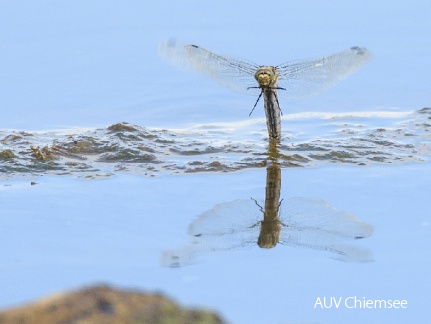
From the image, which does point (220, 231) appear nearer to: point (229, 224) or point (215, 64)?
point (229, 224)

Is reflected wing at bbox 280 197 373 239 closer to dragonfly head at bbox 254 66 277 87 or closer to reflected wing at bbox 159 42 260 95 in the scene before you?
dragonfly head at bbox 254 66 277 87

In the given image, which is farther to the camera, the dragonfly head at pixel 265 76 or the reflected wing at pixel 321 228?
the dragonfly head at pixel 265 76

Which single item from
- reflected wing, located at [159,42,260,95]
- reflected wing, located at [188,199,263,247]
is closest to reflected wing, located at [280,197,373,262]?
reflected wing, located at [188,199,263,247]

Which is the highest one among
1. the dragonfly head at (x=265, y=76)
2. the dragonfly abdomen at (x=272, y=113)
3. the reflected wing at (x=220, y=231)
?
the dragonfly head at (x=265, y=76)

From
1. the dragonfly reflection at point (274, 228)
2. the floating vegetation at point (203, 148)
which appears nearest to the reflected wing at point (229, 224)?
the dragonfly reflection at point (274, 228)

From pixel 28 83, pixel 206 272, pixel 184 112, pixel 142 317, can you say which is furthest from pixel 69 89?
pixel 142 317

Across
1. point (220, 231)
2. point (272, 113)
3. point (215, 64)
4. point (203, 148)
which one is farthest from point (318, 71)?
point (220, 231)

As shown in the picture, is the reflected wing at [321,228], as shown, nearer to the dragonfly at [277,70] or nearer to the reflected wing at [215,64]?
the dragonfly at [277,70]
